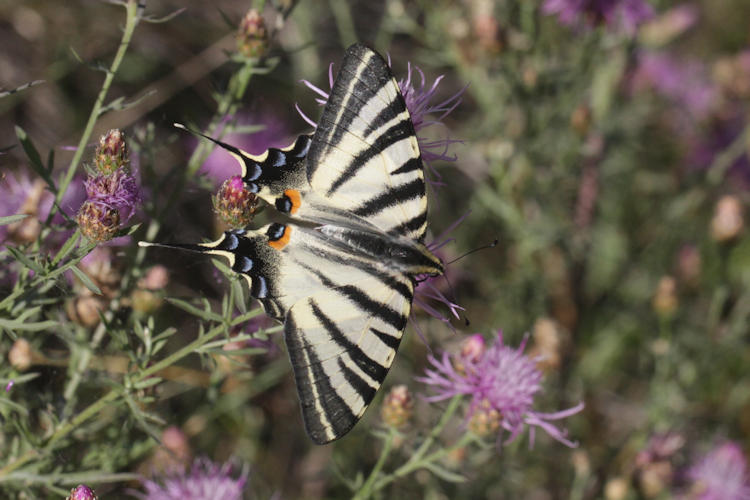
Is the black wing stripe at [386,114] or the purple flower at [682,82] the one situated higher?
the black wing stripe at [386,114]

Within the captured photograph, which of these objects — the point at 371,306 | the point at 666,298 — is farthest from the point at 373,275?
the point at 666,298

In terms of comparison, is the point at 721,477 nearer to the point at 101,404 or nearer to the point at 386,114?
the point at 386,114

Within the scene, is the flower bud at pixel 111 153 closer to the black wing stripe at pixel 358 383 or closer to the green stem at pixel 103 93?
the green stem at pixel 103 93

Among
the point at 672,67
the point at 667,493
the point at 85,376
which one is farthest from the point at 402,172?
the point at 672,67

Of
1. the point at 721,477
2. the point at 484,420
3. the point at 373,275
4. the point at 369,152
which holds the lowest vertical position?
the point at 721,477

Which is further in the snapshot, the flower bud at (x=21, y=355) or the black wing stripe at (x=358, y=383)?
the flower bud at (x=21, y=355)

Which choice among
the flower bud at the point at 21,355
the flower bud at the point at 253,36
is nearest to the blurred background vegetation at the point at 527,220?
the flower bud at the point at 21,355
